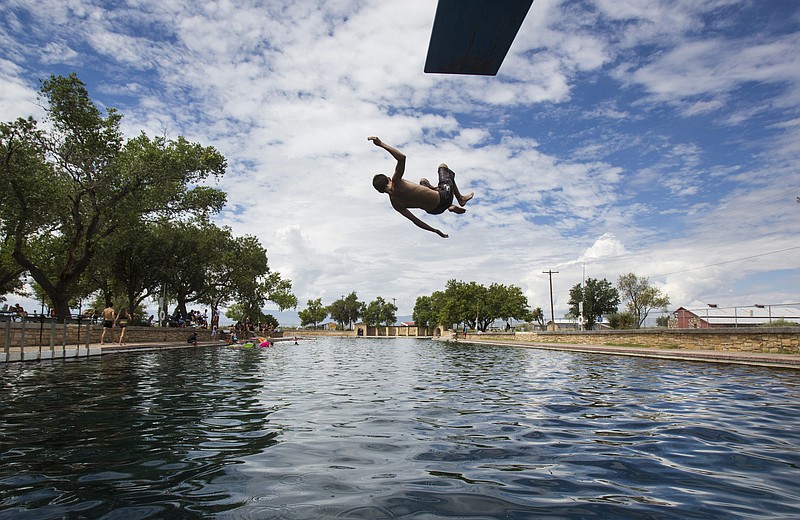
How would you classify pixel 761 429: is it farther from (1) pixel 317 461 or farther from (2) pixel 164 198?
(2) pixel 164 198

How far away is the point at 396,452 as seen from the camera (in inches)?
210

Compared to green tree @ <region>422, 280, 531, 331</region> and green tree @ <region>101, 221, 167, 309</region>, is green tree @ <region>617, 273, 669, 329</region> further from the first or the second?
green tree @ <region>101, 221, 167, 309</region>

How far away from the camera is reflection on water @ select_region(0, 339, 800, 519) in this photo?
12.0 ft

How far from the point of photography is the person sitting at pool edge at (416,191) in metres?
6.06

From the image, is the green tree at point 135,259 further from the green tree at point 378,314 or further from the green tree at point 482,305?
the green tree at point 378,314

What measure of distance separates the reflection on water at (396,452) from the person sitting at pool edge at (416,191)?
3.02 m

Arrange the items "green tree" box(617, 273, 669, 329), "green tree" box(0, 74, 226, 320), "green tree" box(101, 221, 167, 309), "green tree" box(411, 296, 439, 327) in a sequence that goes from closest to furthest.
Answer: "green tree" box(0, 74, 226, 320) → "green tree" box(101, 221, 167, 309) → "green tree" box(617, 273, 669, 329) → "green tree" box(411, 296, 439, 327)

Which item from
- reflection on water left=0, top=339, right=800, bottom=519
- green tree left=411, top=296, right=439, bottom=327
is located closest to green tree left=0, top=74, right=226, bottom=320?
reflection on water left=0, top=339, right=800, bottom=519

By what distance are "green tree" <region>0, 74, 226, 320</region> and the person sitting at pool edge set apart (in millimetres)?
21979

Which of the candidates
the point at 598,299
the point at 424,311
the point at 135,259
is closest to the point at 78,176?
the point at 135,259

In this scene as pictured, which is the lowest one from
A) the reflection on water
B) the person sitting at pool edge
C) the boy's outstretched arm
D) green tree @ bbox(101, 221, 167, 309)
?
the reflection on water

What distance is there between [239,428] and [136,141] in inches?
1082

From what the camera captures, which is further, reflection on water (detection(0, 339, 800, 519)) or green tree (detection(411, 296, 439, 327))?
green tree (detection(411, 296, 439, 327))

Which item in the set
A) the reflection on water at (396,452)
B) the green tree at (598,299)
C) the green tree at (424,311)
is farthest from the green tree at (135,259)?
the green tree at (424,311)
